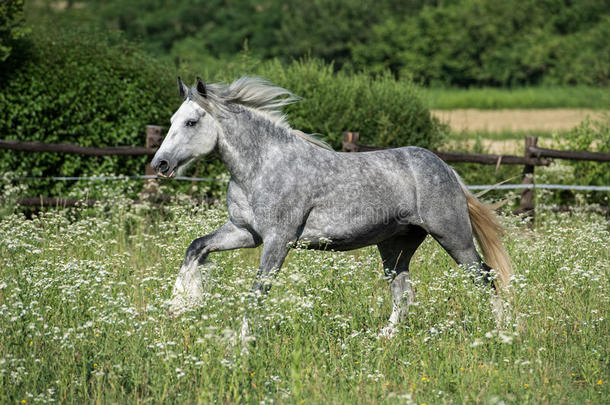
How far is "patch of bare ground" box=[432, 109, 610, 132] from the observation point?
→ 974 inches

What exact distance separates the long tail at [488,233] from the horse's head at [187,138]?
2026mm

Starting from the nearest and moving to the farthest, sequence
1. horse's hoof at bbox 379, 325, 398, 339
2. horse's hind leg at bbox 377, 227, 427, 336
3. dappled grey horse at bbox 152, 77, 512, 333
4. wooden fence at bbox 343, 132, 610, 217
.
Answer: horse's hoof at bbox 379, 325, 398, 339 → dappled grey horse at bbox 152, 77, 512, 333 → horse's hind leg at bbox 377, 227, 427, 336 → wooden fence at bbox 343, 132, 610, 217

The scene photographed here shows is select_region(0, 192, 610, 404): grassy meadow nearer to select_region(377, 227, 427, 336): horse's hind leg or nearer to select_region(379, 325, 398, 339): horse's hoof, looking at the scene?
select_region(379, 325, 398, 339): horse's hoof

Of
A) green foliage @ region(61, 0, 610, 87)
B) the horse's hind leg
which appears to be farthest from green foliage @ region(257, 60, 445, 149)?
green foliage @ region(61, 0, 610, 87)

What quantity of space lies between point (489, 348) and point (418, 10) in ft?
128

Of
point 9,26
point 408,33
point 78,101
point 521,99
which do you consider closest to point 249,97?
point 78,101

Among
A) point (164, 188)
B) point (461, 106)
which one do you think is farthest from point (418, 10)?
point (164, 188)

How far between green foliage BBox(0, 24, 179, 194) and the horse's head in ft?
17.9

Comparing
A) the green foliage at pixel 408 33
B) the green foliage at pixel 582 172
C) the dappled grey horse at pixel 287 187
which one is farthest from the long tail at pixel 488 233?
the green foliage at pixel 408 33

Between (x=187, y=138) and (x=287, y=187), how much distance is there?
76 centimetres

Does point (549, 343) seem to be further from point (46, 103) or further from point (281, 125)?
point (46, 103)

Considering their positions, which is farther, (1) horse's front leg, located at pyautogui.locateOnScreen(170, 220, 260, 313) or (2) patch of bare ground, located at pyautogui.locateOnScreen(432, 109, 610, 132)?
(2) patch of bare ground, located at pyautogui.locateOnScreen(432, 109, 610, 132)

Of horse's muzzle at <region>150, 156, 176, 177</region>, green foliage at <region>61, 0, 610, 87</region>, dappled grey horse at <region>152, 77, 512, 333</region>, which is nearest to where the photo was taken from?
horse's muzzle at <region>150, 156, 176, 177</region>

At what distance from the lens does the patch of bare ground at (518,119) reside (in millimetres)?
24734
